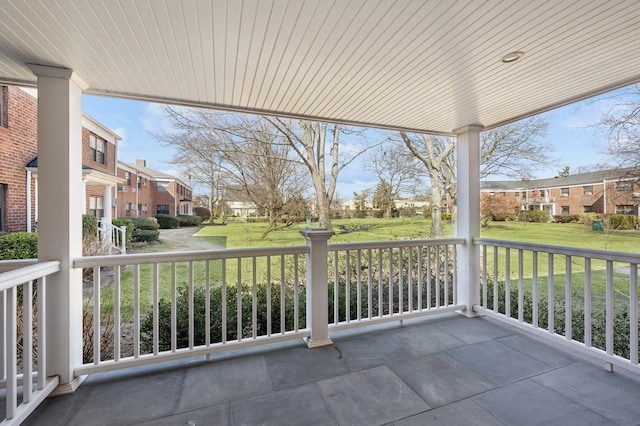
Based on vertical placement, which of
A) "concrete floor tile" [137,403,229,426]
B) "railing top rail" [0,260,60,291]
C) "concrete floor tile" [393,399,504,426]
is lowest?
"concrete floor tile" [393,399,504,426]

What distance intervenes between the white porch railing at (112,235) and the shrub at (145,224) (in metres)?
0.12

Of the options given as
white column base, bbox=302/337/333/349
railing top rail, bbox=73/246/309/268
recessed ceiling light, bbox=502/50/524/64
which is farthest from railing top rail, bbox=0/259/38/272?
recessed ceiling light, bbox=502/50/524/64

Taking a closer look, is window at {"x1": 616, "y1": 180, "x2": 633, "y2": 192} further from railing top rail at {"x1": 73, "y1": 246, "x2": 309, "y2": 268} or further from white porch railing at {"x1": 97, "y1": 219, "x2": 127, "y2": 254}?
white porch railing at {"x1": 97, "y1": 219, "x2": 127, "y2": 254}

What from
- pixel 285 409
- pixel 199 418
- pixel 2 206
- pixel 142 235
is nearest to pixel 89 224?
pixel 142 235

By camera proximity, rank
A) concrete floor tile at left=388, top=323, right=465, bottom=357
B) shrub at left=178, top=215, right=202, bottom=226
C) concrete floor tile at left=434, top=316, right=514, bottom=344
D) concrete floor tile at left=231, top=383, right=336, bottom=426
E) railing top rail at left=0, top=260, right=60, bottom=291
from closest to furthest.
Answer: railing top rail at left=0, top=260, right=60, bottom=291
concrete floor tile at left=231, top=383, right=336, bottom=426
concrete floor tile at left=388, top=323, right=465, bottom=357
concrete floor tile at left=434, top=316, right=514, bottom=344
shrub at left=178, top=215, right=202, bottom=226

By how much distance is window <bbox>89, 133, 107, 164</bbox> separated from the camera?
3262 millimetres

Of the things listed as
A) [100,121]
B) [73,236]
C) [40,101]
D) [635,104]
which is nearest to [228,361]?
[73,236]

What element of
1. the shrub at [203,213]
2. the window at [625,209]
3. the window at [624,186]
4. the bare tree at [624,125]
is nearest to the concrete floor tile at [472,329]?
the window at [625,209]

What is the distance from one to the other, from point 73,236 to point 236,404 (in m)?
1.79

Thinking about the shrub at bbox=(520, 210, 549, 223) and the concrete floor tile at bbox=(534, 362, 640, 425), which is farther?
the shrub at bbox=(520, 210, 549, 223)

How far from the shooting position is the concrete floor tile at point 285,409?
1727 mm

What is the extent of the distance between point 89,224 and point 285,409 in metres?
3.01

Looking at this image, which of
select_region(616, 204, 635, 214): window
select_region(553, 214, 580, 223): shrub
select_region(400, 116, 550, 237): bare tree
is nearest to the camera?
select_region(616, 204, 635, 214): window

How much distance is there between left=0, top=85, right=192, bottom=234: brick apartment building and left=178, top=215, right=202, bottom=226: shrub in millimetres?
230
